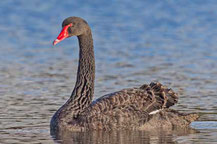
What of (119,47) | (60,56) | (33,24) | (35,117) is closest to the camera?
(35,117)

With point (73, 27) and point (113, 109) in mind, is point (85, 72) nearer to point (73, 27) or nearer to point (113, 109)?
point (73, 27)

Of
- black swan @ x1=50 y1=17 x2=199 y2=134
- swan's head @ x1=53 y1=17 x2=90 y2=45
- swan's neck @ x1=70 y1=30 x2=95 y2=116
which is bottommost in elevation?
black swan @ x1=50 y1=17 x2=199 y2=134

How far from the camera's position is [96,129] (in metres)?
12.2

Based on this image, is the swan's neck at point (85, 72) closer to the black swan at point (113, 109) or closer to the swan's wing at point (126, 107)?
the black swan at point (113, 109)

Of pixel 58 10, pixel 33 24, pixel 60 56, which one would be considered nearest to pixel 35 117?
pixel 60 56

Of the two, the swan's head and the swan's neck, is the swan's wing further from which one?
the swan's head

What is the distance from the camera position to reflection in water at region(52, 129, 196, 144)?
11.2 m

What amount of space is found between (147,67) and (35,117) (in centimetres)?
602

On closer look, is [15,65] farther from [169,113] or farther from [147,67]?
[169,113]

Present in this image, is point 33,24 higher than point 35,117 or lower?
higher

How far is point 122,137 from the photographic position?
38.1ft

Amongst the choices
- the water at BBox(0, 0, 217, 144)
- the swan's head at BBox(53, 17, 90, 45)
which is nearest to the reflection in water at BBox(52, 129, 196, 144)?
the water at BBox(0, 0, 217, 144)

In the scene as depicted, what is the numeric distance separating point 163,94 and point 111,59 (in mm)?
7586

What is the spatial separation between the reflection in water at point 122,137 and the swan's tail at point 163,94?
60 cm
